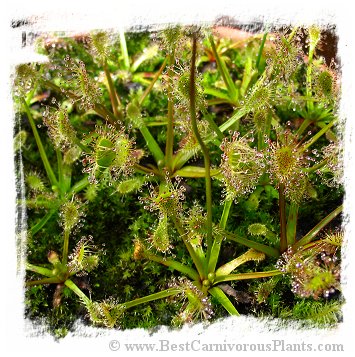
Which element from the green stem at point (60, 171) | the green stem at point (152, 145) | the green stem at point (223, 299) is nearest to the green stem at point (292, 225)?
the green stem at point (223, 299)

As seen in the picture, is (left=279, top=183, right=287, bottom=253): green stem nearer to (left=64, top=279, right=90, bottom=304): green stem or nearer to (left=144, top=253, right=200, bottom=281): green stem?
(left=144, top=253, right=200, bottom=281): green stem

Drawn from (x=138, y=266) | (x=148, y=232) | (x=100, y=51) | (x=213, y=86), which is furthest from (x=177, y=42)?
(x=138, y=266)

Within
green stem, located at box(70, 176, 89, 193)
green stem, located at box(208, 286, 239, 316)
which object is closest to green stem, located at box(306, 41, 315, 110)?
green stem, located at box(208, 286, 239, 316)

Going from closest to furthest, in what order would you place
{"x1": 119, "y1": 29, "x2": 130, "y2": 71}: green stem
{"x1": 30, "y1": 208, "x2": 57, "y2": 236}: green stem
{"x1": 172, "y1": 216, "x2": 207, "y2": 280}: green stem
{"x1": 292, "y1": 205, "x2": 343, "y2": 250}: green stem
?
{"x1": 172, "y1": 216, "x2": 207, "y2": 280}: green stem < {"x1": 292, "y1": 205, "x2": 343, "y2": 250}: green stem < {"x1": 30, "y1": 208, "x2": 57, "y2": 236}: green stem < {"x1": 119, "y1": 29, "x2": 130, "y2": 71}: green stem

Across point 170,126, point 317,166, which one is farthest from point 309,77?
point 170,126

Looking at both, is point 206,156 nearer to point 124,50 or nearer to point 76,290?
point 76,290
